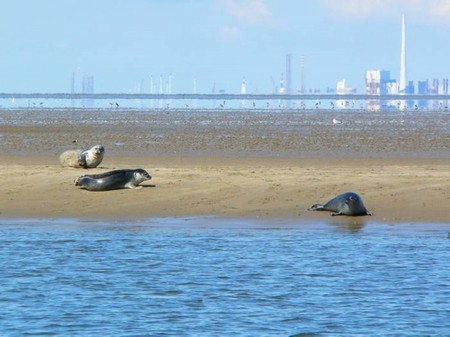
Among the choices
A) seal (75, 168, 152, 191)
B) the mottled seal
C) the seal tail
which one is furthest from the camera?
the mottled seal

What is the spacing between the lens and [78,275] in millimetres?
15148

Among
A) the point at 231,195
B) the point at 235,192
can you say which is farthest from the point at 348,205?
the point at 235,192

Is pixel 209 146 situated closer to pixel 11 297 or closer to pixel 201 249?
pixel 201 249

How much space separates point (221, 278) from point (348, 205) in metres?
6.04

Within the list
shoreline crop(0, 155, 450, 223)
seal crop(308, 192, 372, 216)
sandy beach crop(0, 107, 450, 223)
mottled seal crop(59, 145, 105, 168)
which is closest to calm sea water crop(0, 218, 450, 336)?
seal crop(308, 192, 372, 216)

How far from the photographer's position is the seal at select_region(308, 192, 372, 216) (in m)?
20.6

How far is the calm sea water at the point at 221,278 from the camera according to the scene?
12.4m

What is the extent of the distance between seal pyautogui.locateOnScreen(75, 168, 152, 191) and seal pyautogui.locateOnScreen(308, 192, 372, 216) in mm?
3905

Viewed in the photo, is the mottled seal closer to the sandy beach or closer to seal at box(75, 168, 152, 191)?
the sandy beach

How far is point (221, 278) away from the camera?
15.0 meters

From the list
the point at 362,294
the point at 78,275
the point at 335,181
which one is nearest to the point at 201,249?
the point at 78,275

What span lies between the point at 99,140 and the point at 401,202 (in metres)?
26.2

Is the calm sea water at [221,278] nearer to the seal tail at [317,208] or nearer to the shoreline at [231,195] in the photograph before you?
the shoreline at [231,195]

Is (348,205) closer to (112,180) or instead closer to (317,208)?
(317,208)
